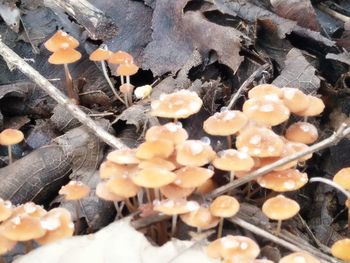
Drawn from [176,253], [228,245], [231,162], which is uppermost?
[231,162]

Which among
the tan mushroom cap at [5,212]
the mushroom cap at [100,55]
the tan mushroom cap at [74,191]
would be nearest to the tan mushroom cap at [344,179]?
the tan mushroom cap at [74,191]

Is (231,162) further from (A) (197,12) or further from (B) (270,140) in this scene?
(A) (197,12)

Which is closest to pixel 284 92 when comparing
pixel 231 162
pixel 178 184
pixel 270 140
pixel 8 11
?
pixel 270 140

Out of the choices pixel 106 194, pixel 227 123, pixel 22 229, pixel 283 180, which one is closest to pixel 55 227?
pixel 22 229

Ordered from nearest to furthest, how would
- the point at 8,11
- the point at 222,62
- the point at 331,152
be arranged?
1. the point at 331,152
2. the point at 222,62
3. the point at 8,11

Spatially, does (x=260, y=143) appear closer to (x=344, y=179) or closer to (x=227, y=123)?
(x=227, y=123)

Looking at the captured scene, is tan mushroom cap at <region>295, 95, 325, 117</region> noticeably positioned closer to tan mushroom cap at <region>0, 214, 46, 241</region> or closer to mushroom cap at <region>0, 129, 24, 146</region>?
tan mushroom cap at <region>0, 214, 46, 241</region>
